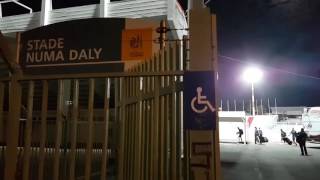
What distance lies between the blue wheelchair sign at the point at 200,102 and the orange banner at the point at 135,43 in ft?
23.8

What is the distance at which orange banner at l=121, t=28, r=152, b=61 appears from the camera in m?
11.4

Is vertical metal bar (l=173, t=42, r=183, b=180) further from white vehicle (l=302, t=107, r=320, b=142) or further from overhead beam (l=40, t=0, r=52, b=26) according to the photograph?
white vehicle (l=302, t=107, r=320, b=142)

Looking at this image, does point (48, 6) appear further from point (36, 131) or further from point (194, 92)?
point (194, 92)

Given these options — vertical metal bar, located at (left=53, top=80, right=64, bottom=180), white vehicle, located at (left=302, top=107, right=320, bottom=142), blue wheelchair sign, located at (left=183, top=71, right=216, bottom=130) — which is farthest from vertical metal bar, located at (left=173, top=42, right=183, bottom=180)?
white vehicle, located at (left=302, top=107, right=320, bottom=142)

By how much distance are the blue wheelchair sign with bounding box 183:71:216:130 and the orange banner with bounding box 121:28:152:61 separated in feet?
23.8

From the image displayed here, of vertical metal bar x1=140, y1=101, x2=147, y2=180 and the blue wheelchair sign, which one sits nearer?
the blue wheelchair sign

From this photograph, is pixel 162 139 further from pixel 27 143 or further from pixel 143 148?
pixel 27 143

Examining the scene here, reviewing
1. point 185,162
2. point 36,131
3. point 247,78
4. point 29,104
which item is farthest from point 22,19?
point 247,78

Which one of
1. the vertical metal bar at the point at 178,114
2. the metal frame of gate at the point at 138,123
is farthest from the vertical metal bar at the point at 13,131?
the vertical metal bar at the point at 178,114

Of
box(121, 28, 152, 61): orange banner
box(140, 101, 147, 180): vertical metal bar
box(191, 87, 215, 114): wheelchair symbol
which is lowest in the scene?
box(140, 101, 147, 180): vertical metal bar

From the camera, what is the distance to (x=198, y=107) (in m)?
3.89

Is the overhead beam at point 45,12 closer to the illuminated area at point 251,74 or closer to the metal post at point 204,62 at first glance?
the metal post at point 204,62

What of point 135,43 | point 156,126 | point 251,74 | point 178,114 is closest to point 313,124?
point 251,74

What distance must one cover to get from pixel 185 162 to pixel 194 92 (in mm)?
841
